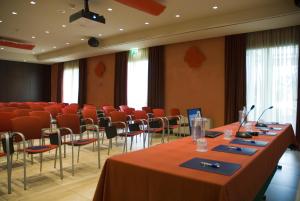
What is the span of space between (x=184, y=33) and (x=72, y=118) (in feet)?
13.0

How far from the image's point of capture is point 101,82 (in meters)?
10.9

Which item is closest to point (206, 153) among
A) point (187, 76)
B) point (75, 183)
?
point (75, 183)

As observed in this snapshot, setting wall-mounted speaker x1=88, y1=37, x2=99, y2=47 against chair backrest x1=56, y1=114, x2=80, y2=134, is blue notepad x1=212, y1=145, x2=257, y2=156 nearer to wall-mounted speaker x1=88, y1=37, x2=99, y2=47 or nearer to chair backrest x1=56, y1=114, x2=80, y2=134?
chair backrest x1=56, y1=114, x2=80, y2=134

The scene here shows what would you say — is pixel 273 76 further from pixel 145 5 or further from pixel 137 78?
pixel 137 78

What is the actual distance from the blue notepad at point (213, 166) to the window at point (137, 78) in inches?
289

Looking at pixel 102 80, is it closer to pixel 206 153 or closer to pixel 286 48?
pixel 286 48

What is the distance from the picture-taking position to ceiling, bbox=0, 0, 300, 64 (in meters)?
5.52

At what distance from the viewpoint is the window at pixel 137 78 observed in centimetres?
921

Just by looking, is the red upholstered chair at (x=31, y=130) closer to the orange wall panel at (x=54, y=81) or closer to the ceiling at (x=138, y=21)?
the ceiling at (x=138, y=21)

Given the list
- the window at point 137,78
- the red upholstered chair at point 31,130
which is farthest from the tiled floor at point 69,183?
the window at point 137,78

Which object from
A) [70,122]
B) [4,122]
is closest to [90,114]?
[70,122]

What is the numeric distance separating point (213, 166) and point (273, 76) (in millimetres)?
5555

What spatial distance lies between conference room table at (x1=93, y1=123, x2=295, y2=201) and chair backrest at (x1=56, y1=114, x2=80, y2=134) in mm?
2591

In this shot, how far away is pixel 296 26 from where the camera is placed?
6.04 metres
